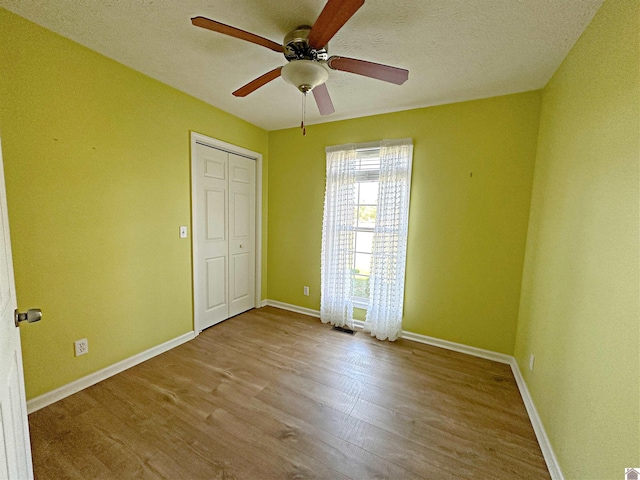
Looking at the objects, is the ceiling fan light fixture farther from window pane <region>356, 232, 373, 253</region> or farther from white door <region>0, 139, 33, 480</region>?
window pane <region>356, 232, 373, 253</region>

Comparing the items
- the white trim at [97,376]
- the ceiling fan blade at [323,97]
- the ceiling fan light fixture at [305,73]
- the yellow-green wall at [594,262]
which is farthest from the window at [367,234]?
the white trim at [97,376]

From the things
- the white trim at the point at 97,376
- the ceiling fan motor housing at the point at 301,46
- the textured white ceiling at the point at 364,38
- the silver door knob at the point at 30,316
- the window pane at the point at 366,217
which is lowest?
the white trim at the point at 97,376

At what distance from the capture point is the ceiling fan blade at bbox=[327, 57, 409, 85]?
1417 millimetres

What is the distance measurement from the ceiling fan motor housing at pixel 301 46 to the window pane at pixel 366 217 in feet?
5.51

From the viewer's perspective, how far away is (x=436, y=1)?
51.6 inches

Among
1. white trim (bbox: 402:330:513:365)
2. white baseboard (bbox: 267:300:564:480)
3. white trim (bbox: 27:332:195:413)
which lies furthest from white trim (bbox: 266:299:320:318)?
white trim (bbox: 27:332:195:413)

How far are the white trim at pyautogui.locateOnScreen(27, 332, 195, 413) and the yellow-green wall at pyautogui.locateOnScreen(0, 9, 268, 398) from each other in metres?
0.05

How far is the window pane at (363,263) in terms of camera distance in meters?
3.03

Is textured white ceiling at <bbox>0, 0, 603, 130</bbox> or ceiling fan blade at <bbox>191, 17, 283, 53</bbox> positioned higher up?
textured white ceiling at <bbox>0, 0, 603, 130</bbox>

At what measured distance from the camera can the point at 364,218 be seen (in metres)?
2.98

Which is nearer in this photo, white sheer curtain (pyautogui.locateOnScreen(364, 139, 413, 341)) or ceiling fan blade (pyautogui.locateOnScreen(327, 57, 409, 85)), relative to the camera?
ceiling fan blade (pyautogui.locateOnScreen(327, 57, 409, 85))

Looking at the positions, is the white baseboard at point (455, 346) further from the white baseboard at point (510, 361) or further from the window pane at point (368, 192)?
the window pane at point (368, 192)

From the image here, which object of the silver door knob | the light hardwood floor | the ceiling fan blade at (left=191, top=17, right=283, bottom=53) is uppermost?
the ceiling fan blade at (left=191, top=17, right=283, bottom=53)

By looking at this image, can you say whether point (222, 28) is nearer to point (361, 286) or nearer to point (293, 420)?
point (293, 420)
